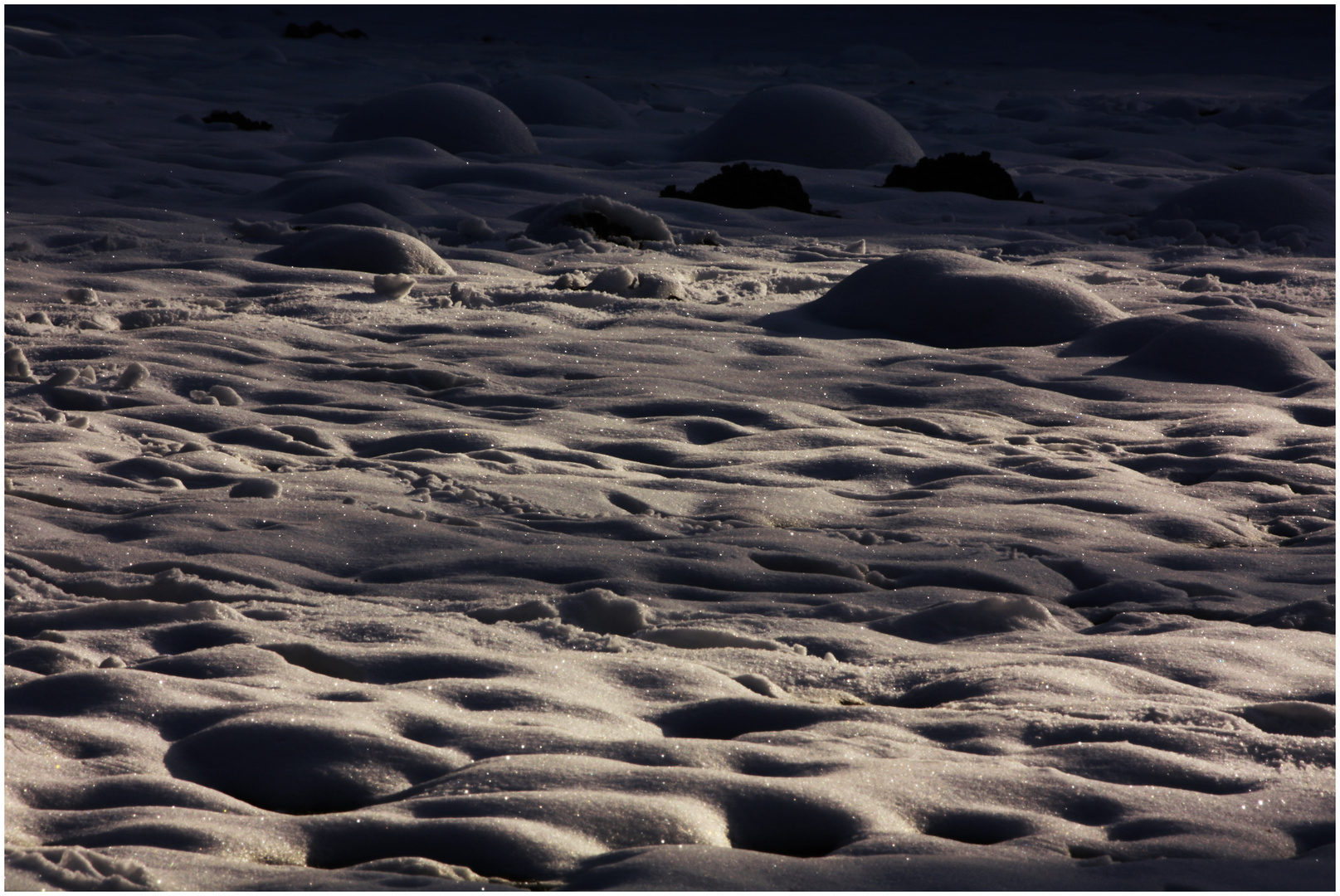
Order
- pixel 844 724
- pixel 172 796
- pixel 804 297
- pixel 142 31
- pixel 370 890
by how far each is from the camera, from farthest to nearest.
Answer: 1. pixel 142 31
2. pixel 804 297
3. pixel 844 724
4. pixel 172 796
5. pixel 370 890

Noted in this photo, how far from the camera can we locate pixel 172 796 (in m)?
1.55

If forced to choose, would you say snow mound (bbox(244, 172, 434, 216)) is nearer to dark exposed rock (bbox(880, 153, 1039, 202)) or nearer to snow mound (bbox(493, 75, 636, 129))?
dark exposed rock (bbox(880, 153, 1039, 202))

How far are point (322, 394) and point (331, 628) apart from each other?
155 cm

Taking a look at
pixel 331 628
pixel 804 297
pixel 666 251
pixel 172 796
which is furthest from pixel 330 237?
pixel 172 796

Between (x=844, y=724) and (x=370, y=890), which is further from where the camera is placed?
(x=844, y=724)

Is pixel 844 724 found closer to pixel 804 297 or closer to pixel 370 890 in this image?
pixel 370 890

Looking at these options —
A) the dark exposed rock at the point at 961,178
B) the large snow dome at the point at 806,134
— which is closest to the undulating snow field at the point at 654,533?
the dark exposed rock at the point at 961,178

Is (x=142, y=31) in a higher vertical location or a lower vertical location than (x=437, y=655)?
higher

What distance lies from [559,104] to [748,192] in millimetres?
3100

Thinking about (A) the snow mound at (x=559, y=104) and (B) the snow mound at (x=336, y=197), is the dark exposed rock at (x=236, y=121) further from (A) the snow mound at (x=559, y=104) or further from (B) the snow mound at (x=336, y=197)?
(B) the snow mound at (x=336, y=197)

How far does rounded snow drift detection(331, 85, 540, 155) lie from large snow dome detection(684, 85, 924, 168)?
47.1 inches

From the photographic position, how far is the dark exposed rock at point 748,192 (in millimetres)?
6789

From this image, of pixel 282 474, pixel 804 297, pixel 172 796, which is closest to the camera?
pixel 172 796

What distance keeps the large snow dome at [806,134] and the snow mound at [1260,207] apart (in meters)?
2.18
